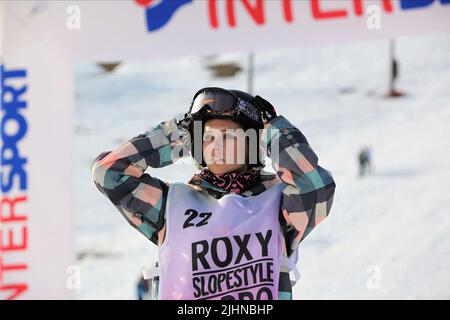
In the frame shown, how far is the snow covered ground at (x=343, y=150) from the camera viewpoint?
32.4ft

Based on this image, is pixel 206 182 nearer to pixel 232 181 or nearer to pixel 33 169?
pixel 232 181

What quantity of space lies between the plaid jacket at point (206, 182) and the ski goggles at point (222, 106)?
3.1 inches

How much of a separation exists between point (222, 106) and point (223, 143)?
0.32 ft

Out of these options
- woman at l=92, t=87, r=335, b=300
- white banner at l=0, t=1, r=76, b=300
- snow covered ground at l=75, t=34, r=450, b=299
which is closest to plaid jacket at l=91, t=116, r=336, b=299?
woman at l=92, t=87, r=335, b=300

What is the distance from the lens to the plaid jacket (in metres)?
2.31

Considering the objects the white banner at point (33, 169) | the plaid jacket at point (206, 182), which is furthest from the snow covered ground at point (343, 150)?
the plaid jacket at point (206, 182)

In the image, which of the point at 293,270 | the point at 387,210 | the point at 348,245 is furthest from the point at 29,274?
the point at 387,210

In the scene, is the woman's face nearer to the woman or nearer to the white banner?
the woman

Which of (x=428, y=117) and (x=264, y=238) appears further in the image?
(x=428, y=117)

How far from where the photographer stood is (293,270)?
8.21 ft

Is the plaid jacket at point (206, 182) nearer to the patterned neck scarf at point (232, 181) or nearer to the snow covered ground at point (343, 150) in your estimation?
the patterned neck scarf at point (232, 181)

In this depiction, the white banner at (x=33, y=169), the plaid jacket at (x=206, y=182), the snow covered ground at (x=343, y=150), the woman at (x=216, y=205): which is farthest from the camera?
the snow covered ground at (x=343, y=150)
